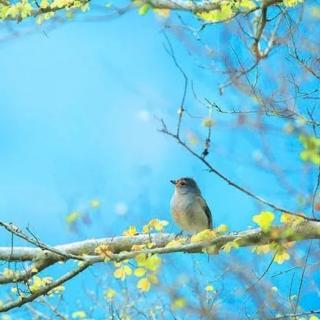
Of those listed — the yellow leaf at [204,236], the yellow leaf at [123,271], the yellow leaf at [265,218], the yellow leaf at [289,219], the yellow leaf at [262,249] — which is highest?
the yellow leaf at [289,219]

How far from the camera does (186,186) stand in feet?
14.5

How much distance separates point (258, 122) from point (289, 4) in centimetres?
127

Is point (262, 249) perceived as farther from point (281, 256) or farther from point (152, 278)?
point (152, 278)

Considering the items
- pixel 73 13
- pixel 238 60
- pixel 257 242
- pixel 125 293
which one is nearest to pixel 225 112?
pixel 238 60

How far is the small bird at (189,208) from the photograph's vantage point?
4277 millimetres

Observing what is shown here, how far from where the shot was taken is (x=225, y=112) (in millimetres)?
2721

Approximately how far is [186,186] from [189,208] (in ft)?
0.60

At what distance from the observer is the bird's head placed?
4.41 metres

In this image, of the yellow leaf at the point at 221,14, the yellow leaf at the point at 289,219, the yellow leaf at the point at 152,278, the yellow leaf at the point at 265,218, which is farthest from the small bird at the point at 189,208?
the yellow leaf at the point at 265,218

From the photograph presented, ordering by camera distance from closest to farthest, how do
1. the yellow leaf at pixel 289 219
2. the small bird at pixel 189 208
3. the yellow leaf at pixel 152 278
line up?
the yellow leaf at pixel 152 278, the yellow leaf at pixel 289 219, the small bird at pixel 189 208

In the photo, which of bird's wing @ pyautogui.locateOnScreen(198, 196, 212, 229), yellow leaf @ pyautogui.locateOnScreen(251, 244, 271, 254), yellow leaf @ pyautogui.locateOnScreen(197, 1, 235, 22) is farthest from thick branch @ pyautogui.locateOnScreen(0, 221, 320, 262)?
yellow leaf @ pyautogui.locateOnScreen(197, 1, 235, 22)

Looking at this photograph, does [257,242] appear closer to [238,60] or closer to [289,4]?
[238,60]

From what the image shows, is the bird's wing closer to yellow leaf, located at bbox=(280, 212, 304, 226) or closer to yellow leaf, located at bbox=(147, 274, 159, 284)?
yellow leaf, located at bbox=(280, 212, 304, 226)

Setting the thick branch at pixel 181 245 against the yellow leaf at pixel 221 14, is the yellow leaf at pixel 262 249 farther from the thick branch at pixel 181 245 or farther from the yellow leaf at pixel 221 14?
the yellow leaf at pixel 221 14
